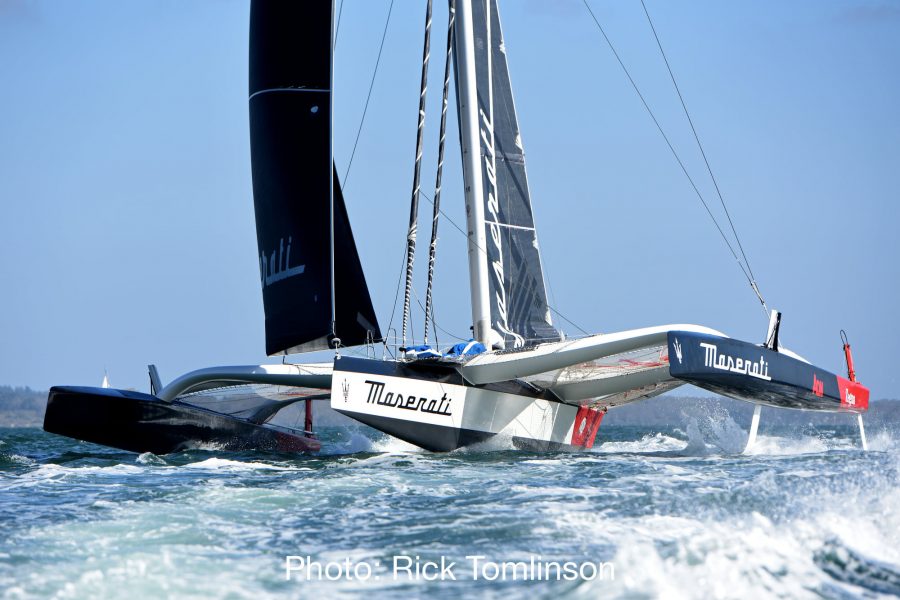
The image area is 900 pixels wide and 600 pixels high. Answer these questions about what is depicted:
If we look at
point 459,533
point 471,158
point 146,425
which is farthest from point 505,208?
point 459,533

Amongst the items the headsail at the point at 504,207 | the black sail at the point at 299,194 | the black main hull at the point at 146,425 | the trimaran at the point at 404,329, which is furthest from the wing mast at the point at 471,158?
the black main hull at the point at 146,425

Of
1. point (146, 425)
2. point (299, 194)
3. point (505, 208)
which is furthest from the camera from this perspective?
point (505, 208)

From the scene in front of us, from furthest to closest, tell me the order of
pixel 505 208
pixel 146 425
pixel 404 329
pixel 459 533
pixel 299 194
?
pixel 505 208 < pixel 146 425 < pixel 404 329 < pixel 299 194 < pixel 459 533

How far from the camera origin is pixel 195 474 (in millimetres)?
7727

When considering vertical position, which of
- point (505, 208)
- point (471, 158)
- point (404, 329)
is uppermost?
point (471, 158)

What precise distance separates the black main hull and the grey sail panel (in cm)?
258

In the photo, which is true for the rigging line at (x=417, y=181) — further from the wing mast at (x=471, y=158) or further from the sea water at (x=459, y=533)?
the sea water at (x=459, y=533)

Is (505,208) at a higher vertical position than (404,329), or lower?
higher

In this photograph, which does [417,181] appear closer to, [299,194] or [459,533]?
[299,194]

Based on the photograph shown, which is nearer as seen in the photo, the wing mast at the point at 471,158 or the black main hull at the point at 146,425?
the black main hull at the point at 146,425

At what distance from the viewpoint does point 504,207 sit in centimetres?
1111

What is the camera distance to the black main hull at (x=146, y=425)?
10.2 m

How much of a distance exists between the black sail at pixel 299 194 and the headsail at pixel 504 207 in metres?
1.30

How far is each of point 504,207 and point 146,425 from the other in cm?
408
